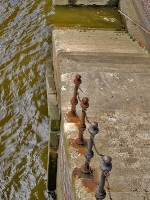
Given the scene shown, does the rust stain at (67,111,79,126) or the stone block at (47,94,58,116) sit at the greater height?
the rust stain at (67,111,79,126)

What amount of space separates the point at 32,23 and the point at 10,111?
4200 millimetres

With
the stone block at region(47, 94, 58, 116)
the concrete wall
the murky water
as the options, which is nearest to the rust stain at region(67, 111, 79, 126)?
the stone block at region(47, 94, 58, 116)

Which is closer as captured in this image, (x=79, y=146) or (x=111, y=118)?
(x=79, y=146)

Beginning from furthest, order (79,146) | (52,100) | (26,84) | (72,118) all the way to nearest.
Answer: (26,84)
(52,100)
(72,118)
(79,146)

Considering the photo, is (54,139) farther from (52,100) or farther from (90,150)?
(90,150)

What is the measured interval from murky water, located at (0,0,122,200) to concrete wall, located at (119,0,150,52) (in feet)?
2.76

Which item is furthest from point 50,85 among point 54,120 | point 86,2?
point 86,2

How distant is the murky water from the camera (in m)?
7.12

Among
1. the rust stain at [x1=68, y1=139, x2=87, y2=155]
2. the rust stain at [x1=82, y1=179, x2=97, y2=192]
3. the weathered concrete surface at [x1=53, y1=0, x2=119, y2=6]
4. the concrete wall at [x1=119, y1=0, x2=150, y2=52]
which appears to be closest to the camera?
the rust stain at [x1=82, y1=179, x2=97, y2=192]

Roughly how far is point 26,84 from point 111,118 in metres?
4.24

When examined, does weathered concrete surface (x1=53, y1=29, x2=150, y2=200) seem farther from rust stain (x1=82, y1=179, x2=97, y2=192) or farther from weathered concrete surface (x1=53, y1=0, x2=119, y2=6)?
weathered concrete surface (x1=53, y1=0, x2=119, y2=6)

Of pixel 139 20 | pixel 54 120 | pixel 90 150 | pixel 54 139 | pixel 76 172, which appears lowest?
pixel 54 139

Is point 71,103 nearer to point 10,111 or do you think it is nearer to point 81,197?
point 81,197

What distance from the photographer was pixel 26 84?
9086 millimetres
